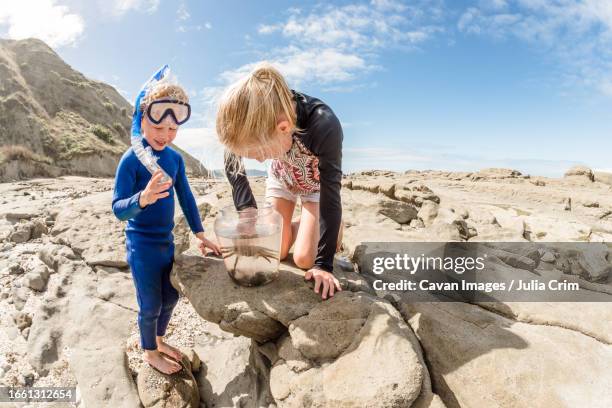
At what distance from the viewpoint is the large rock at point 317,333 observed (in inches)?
66.0

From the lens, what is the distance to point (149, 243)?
99.9 inches

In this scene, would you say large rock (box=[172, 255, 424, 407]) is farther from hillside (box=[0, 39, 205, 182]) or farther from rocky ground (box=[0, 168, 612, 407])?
hillside (box=[0, 39, 205, 182])

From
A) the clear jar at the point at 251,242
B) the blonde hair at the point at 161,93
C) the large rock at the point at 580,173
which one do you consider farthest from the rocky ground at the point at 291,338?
the large rock at the point at 580,173

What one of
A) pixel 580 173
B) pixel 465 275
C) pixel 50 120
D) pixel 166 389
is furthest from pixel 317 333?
pixel 50 120

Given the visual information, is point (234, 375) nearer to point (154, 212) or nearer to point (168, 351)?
point (168, 351)

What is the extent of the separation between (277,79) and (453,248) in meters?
2.31

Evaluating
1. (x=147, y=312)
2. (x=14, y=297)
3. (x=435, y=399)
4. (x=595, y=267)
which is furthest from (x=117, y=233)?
(x=595, y=267)

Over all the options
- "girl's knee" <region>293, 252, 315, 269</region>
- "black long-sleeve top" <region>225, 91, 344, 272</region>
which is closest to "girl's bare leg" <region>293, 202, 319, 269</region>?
"girl's knee" <region>293, 252, 315, 269</region>

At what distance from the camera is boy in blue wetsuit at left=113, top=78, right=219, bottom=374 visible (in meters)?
2.33

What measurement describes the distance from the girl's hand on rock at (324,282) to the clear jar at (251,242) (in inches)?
11.1

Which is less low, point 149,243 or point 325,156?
point 325,156

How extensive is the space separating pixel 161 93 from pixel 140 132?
308 millimetres

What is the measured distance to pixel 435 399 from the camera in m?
1.67

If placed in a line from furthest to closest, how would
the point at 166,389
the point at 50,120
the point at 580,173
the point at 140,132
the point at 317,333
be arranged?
the point at 50,120 → the point at 580,173 → the point at 166,389 → the point at 140,132 → the point at 317,333
